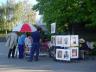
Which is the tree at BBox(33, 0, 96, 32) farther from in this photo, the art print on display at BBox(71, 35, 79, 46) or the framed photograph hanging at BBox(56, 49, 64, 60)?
the framed photograph hanging at BBox(56, 49, 64, 60)

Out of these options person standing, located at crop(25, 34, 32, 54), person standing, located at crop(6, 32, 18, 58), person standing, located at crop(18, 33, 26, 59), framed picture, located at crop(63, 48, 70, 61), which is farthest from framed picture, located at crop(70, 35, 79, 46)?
person standing, located at crop(6, 32, 18, 58)

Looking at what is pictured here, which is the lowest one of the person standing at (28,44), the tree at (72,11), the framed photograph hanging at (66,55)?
the framed photograph hanging at (66,55)

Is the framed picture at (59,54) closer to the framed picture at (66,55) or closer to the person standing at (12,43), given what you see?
the framed picture at (66,55)

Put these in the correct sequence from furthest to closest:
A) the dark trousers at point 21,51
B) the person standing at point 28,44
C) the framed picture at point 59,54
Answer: the person standing at point 28,44, the dark trousers at point 21,51, the framed picture at point 59,54

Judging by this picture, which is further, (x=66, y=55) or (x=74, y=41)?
(x=74, y=41)

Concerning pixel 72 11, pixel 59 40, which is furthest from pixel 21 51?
pixel 72 11

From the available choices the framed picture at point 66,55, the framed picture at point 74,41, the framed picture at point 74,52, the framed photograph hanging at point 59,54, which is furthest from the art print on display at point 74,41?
the framed photograph hanging at point 59,54

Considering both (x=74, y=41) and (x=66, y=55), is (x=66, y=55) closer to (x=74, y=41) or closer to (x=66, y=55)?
(x=66, y=55)

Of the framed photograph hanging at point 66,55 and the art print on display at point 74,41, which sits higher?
the art print on display at point 74,41

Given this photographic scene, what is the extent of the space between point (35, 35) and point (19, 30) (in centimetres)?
471

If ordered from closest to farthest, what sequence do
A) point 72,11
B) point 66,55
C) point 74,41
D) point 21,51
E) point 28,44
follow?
point 66,55 → point 74,41 → point 21,51 → point 28,44 → point 72,11

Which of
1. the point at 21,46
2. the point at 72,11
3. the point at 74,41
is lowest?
the point at 21,46

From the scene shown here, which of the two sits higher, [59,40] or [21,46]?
[59,40]

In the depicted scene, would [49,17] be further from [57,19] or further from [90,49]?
[90,49]
